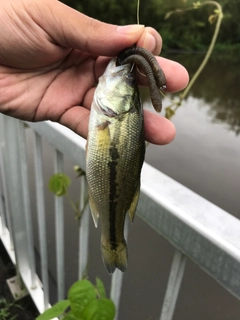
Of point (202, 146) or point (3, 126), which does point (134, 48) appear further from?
point (202, 146)

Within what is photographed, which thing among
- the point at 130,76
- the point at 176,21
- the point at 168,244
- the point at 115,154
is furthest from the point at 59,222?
the point at 176,21

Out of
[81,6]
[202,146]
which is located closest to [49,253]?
[202,146]

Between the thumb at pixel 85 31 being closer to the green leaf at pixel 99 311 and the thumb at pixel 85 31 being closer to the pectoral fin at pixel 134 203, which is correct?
the pectoral fin at pixel 134 203

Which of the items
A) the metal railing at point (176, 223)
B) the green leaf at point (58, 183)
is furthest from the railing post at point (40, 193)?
the green leaf at point (58, 183)

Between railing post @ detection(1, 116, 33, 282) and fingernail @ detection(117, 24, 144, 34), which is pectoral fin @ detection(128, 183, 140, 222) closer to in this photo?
fingernail @ detection(117, 24, 144, 34)

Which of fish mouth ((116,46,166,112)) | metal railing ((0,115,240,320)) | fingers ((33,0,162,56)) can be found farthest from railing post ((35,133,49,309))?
fish mouth ((116,46,166,112))

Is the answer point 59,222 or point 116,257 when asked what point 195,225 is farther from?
point 59,222
